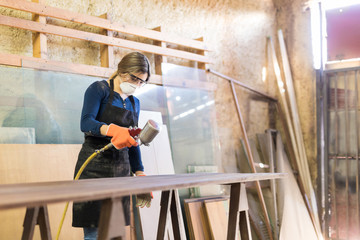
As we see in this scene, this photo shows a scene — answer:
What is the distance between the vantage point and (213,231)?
3.60 m

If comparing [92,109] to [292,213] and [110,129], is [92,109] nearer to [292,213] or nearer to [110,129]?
[110,129]

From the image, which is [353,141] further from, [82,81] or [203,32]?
[82,81]

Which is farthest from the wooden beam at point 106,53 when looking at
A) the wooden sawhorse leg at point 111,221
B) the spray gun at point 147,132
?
the wooden sawhorse leg at point 111,221

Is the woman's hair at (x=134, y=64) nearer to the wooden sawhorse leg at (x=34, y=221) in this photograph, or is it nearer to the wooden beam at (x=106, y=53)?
the wooden sawhorse leg at (x=34, y=221)

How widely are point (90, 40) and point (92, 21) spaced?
18 cm

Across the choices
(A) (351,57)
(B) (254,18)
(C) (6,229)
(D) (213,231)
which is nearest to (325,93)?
(A) (351,57)

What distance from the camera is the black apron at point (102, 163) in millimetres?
2232

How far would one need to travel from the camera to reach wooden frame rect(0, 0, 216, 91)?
297cm

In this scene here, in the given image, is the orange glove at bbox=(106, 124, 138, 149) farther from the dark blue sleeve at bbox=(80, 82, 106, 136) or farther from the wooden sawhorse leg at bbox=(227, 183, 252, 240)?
the wooden sawhorse leg at bbox=(227, 183, 252, 240)

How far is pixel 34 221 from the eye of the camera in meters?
1.87

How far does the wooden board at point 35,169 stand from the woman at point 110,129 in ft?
2.05

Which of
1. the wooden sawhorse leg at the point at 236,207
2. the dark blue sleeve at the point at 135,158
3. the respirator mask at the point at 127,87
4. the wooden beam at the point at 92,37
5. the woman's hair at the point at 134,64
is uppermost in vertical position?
the wooden beam at the point at 92,37

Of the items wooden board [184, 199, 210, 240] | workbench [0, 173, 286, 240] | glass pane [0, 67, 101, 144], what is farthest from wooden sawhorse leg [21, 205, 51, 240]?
wooden board [184, 199, 210, 240]

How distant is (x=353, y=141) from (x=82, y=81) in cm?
349
